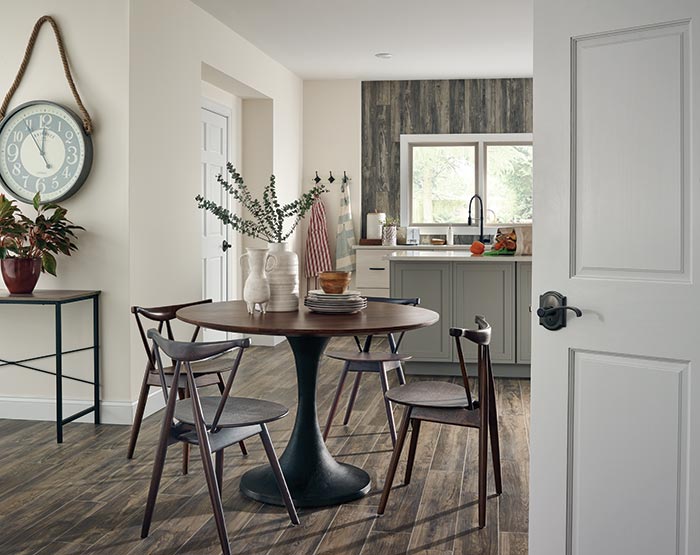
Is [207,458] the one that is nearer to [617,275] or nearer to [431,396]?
[431,396]

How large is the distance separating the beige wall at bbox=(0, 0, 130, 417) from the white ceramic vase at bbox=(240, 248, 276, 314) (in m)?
1.33

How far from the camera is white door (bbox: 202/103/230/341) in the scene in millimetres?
6492

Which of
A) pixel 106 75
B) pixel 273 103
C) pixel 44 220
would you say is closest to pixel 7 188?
pixel 44 220

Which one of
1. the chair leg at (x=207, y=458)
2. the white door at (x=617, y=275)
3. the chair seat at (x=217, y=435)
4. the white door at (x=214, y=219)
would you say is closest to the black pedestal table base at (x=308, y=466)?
the chair seat at (x=217, y=435)

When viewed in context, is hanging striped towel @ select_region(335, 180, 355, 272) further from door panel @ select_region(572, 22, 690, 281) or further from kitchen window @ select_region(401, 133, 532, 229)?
door panel @ select_region(572, 22, 690, 281)

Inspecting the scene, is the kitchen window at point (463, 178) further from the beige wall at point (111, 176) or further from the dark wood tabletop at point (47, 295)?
the dark wood tabletop at point (47, 295)

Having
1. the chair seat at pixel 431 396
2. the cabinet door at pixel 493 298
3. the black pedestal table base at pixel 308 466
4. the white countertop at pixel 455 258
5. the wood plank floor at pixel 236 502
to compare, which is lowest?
the wood plank floor at pixel 236 502

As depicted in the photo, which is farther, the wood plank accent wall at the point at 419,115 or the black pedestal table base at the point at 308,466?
the wood plank accent wall at the point at 419,115

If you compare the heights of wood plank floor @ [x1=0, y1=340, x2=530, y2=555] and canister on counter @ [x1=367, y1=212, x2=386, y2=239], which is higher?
canister on counter @ [x1=367, y1=212, x2=386, y2=239]

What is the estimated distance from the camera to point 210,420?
285cm

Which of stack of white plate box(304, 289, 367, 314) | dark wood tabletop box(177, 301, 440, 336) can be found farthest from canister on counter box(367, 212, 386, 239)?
stack of white plate box(304, 289, 367, 314)

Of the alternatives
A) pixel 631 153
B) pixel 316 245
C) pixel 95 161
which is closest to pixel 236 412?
pixel 631 153

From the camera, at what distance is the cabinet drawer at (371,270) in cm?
796

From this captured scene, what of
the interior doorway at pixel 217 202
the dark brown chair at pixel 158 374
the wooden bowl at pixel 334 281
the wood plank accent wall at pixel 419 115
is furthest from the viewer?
the wood plank accent wall at pixel 419 115
